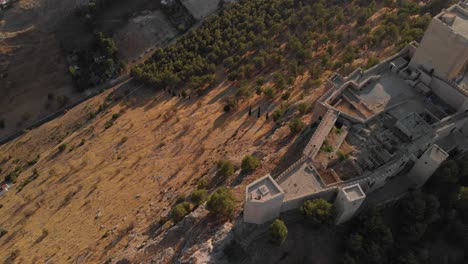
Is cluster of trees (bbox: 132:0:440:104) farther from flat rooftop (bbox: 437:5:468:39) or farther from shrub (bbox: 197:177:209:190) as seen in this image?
shrub (bbox: 197:177:209:190)

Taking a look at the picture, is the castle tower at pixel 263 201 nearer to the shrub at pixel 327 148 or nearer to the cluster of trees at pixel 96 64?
the shrub at pixel 327 148

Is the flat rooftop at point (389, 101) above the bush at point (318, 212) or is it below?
above

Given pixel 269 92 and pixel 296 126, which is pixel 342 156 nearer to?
pixel 296 126

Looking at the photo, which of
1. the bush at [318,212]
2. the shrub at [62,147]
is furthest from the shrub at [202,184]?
the shrub at [62,147]

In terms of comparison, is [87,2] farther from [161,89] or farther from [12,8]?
[161,89]

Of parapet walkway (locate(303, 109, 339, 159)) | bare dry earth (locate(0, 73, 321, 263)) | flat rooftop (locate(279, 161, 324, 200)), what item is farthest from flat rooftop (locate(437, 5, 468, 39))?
flat rooftop (locate(279, 161, 324, 200))

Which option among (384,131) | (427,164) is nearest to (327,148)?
(384,131)
